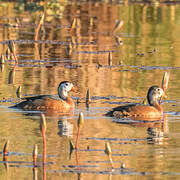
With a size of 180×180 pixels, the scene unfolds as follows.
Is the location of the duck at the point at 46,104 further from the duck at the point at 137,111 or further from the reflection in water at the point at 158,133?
the reflection in water at the point at 158,133

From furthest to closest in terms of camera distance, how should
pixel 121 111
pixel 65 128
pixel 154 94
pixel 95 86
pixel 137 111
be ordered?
pixel 95 86 → pixel 154 94 → pixel 137 111 → pixel 121 111 → pixel 65 128

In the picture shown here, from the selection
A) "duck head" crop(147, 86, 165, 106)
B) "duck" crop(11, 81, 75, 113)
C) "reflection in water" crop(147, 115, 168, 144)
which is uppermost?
"duck head" crop(147, 86, 165, 106)

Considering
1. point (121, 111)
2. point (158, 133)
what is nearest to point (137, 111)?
point (121, 111)

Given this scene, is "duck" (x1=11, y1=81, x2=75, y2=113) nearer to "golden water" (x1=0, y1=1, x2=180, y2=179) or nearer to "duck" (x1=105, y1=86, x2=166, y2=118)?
"golden water" (x1=0, y1=1, x2=180, y2=179)

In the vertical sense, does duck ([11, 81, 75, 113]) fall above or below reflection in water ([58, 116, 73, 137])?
above

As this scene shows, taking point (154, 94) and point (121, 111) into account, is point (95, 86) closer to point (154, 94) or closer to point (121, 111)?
point (154, 94)

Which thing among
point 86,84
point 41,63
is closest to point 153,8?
point 41,63

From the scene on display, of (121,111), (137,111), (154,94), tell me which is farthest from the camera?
(154,94)

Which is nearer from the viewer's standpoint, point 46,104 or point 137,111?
point 137,111

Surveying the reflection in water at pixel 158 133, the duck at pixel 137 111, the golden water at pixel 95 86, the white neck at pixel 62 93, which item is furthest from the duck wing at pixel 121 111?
the white neck at pixel 62 93

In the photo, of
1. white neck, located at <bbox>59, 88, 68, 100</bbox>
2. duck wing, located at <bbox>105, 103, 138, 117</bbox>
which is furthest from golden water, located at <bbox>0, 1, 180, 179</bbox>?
white neck, located at <bbox>59, 88, 68, 100</bbox>

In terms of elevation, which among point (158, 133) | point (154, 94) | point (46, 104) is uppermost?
point (154, 94)

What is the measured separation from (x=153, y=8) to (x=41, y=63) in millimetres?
25146

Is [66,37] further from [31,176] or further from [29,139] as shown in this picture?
[31,176]
